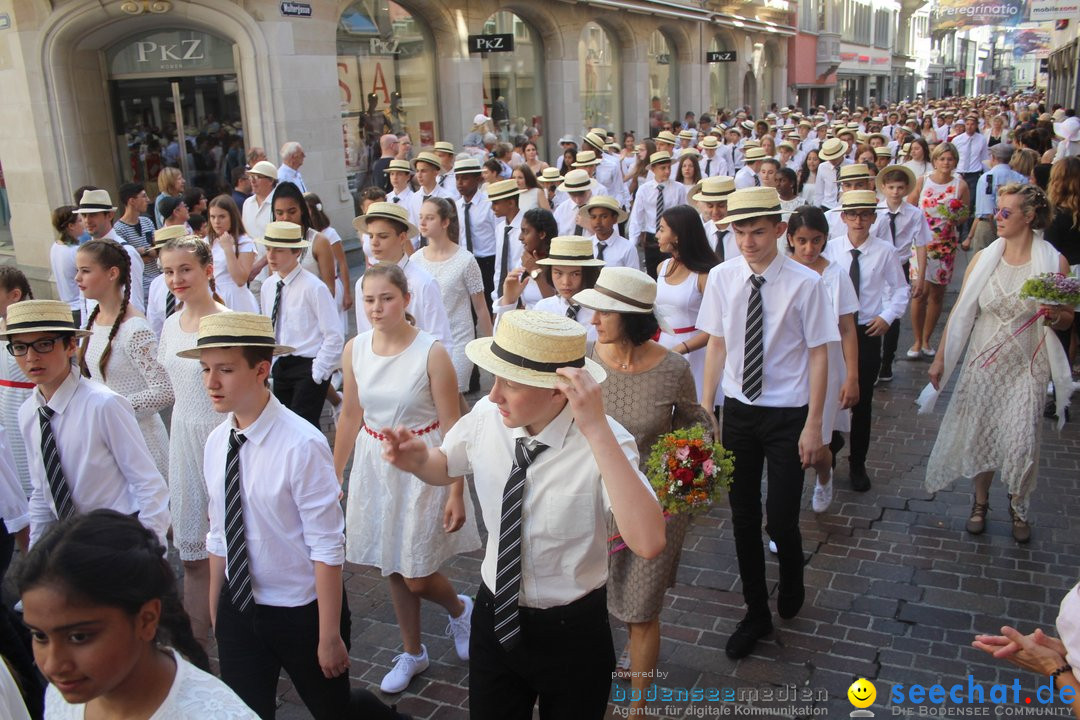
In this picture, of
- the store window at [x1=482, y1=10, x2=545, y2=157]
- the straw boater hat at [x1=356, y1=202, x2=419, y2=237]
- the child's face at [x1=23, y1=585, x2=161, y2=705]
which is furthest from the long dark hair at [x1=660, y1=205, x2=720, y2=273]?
the store window at [x1=482, y1=10, x2=545, y2=157]

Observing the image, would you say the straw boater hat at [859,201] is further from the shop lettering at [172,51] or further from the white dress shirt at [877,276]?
the shop lettering at [172,51]

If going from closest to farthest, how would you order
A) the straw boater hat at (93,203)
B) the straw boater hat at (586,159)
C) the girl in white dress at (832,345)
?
the girl in white dress at (832,345) → the straw boater hat at (93,203) → the straw boater hat at (586,159)

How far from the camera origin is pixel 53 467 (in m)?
3.94

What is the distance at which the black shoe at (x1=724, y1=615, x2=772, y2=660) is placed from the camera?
462cm

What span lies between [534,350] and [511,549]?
2.24 ft

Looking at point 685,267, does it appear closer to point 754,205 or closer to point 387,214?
point 754,205

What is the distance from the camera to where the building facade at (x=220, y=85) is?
14672 mm

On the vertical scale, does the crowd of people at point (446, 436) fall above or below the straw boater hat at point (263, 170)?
below

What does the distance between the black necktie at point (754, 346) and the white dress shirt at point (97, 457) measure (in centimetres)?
293

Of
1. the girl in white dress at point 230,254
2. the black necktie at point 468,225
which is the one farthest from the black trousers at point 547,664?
the black necktie at point 468,225

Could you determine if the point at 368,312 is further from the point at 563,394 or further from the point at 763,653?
the point at 763,653

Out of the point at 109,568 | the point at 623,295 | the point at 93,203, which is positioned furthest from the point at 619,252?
the point at 109,568

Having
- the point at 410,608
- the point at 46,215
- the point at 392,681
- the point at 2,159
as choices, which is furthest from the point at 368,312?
the point at 2,159

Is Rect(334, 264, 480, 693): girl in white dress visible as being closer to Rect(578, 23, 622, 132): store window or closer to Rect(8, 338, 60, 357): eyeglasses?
Rect(8, 338, 60, 357): eyeglasses
